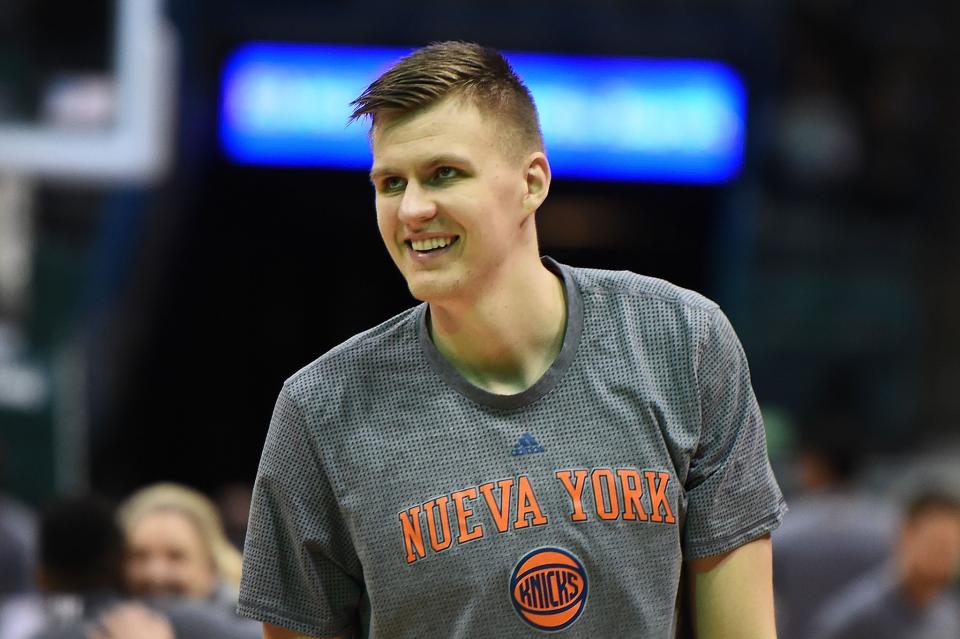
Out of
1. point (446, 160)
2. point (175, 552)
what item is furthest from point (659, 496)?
point (175, 552)

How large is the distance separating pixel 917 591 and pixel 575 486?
12.8 feet

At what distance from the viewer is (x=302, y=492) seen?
83.3 inches

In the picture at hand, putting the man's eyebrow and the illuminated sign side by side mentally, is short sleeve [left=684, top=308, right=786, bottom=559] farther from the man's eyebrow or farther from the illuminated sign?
the illuminated sign

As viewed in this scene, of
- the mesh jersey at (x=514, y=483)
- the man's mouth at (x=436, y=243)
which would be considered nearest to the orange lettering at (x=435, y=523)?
the mesh jersey at (x=514, y=483)

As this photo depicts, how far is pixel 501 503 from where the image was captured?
2059 millimetres

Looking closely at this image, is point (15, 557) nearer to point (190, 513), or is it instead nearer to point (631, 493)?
point (190, 513)

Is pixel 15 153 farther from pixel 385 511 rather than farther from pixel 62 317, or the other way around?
pixel 385 511

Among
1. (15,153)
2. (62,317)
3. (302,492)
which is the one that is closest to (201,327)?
(62,317)

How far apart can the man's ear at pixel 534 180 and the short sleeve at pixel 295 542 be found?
18.4 inches

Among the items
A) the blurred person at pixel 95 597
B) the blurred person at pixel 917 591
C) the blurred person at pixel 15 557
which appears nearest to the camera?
the blurred person at pixel 95 597

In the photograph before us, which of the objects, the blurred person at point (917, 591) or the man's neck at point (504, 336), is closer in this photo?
the man's neck at point (504, 336)

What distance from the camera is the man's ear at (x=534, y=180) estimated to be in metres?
2.15

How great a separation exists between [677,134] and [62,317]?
16.8 feet

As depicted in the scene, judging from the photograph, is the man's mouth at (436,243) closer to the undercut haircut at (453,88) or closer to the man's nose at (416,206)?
the man's nose at (416,206)
